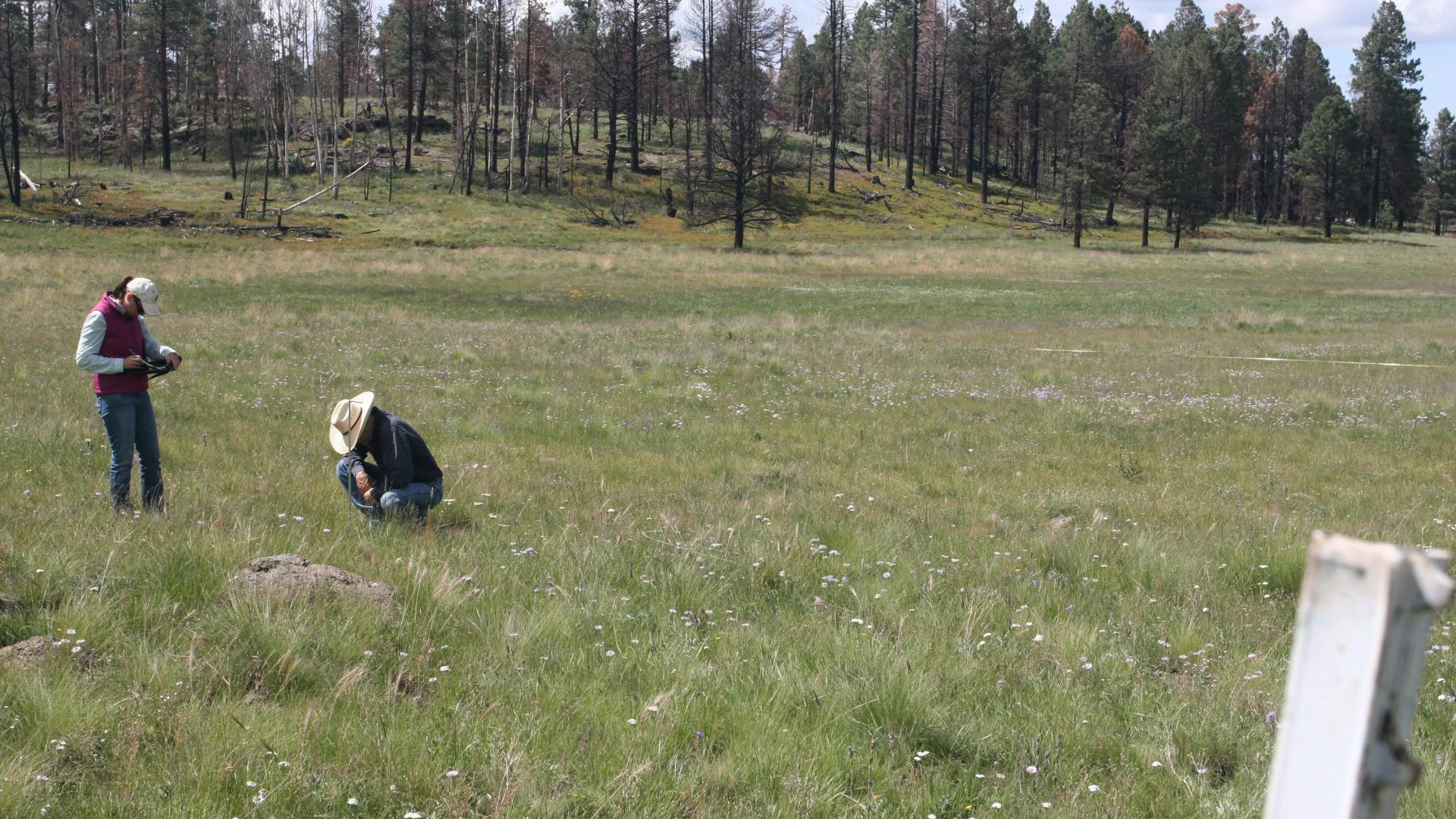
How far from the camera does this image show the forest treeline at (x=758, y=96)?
78.5 metres

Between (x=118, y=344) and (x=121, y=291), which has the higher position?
(x=121, y=291)

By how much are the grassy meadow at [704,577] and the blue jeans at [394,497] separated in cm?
30

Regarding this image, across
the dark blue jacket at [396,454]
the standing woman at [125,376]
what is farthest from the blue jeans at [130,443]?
the dark blue jacket at [396,454]

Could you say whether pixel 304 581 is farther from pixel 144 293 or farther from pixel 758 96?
pixel 758 96

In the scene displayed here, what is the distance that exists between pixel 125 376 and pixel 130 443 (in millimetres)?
528

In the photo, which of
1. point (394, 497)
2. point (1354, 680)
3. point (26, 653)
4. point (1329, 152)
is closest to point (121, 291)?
point (394, 497)

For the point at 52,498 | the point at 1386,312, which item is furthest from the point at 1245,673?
the point at 1386,312

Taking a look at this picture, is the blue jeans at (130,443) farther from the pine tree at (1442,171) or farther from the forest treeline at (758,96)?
the pine tree at (1442,171)

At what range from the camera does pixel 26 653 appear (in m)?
4.25

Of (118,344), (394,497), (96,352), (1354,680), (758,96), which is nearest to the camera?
(1354,680)

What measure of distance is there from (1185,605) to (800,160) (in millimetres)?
86471

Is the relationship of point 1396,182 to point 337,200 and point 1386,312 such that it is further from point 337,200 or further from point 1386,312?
point 337,200

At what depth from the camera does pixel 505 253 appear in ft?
171

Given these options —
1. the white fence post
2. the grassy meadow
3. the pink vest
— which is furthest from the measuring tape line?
the white fence post
